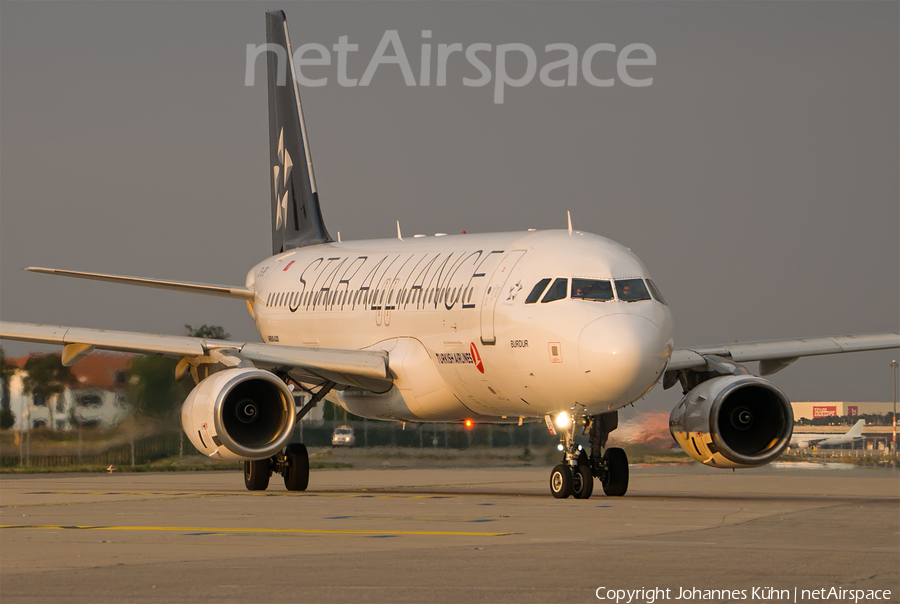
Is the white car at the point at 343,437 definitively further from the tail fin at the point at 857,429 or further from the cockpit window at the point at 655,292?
the tail fin at the point at 857,429

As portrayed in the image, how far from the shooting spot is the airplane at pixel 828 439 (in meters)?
44.4

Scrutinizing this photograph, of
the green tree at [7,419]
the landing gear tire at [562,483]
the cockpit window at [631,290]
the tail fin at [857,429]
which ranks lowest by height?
the landing gear tire at [562,483]

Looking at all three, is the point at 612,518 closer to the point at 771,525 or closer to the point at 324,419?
the point at 771,525

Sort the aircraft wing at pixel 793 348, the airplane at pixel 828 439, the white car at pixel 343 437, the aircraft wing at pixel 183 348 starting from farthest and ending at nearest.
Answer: the airplane at pixel 828 439 → the white car at pixel 343 437 → the aircraft wing at pixel 793 348 → the aircraft wing at pixel 183 348

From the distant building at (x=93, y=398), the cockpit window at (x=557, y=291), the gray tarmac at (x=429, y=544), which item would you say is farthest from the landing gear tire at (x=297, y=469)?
the distant building at (x=93, y=398)

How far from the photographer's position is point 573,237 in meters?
21.2

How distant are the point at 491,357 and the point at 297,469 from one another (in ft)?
15.2

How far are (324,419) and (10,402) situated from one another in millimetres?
7754

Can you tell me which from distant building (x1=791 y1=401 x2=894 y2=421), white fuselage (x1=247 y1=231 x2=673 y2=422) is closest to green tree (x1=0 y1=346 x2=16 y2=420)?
white fuselage (x1=247 y1=231 x2=673 y2=422)

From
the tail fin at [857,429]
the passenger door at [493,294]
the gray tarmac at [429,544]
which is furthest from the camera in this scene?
the tail fin at [857,429]

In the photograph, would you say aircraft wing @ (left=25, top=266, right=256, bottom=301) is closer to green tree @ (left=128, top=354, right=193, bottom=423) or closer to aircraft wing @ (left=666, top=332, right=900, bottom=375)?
green tree @ (left=128, top=354, right=193, bottom=423)

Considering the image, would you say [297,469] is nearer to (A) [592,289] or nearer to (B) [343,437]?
(A) [592,289]

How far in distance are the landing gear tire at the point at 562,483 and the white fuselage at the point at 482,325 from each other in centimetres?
89

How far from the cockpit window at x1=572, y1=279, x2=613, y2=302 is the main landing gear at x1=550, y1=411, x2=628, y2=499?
191 centimetres
